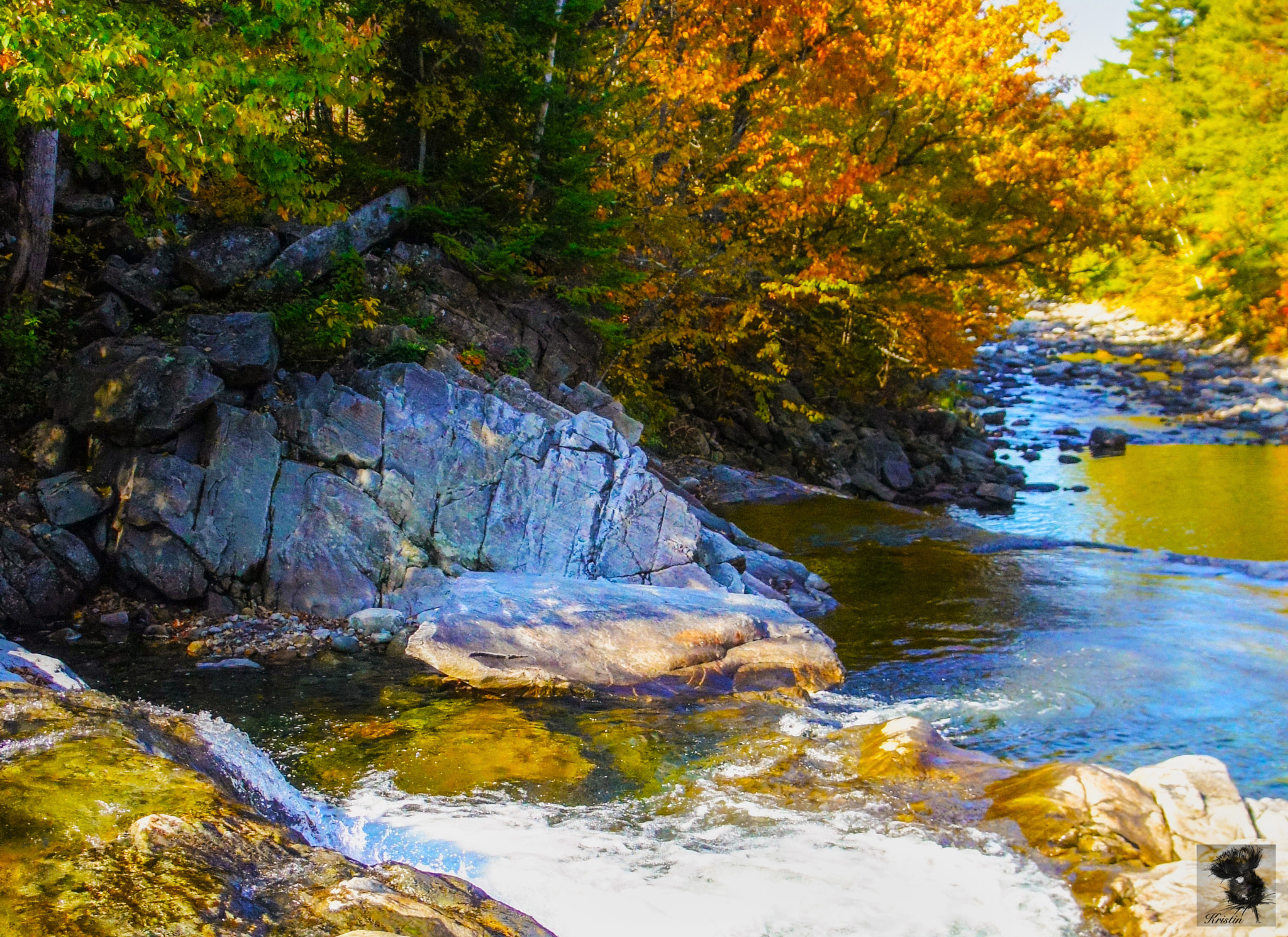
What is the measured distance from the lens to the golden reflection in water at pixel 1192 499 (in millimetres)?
17766

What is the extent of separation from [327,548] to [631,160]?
34.6 ft

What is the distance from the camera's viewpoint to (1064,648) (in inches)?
415

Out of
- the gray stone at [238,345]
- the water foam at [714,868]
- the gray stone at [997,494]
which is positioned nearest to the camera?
the water foam at [714,868]

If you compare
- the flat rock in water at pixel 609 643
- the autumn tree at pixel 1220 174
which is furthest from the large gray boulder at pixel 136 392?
the autumn tree at pixel 1220 174

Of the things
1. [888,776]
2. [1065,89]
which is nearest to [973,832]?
[888,776]

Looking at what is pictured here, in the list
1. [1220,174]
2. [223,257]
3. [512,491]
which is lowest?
[512,491]

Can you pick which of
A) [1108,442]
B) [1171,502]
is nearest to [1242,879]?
[1171,502]

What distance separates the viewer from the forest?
928 centimetres

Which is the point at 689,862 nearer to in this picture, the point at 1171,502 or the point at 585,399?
the point at 585,399

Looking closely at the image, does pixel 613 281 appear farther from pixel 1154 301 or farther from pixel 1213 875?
pixel 1154 301

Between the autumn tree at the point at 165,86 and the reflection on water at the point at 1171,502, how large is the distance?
580 inches

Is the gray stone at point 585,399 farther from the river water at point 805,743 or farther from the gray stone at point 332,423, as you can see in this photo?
the river water at point 805,743

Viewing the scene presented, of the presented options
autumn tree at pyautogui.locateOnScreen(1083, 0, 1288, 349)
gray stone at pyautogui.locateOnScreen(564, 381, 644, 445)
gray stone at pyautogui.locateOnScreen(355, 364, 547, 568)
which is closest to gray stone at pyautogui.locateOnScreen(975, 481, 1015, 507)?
gray stone at pyautogui.locateOnScreen(564, 381, 644, 445)

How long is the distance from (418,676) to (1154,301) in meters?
52.3
